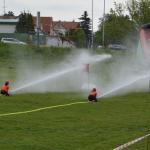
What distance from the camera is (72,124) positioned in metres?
18.9

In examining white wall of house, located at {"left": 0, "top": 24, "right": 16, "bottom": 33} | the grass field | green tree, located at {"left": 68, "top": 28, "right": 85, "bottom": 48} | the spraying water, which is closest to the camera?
the grass field

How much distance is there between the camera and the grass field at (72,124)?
15.1 m

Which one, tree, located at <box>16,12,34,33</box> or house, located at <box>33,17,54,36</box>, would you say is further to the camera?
house, located at <box>33,17,54,36</box>

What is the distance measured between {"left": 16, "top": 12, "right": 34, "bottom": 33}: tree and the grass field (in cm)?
8811

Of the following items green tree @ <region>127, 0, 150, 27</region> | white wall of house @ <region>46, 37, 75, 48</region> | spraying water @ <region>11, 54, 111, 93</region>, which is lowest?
white wall of house @ <region>46, 37, 75, 48</region>

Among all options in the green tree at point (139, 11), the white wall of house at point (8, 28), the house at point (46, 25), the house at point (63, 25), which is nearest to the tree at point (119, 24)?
the green tree at point (139, 11)

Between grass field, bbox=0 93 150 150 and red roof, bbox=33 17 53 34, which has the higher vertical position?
red roof, bbox=33 17 53 34

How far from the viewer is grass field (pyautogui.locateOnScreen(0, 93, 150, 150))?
1510 cm

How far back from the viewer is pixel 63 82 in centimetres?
3819

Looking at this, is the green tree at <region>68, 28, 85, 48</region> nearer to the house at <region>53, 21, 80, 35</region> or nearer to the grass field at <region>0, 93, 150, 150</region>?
the house at <region>53, 21, 80, 35</region>

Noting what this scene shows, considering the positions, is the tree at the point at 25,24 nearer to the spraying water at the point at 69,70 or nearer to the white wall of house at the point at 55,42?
the white wall of house at the point at 55,42

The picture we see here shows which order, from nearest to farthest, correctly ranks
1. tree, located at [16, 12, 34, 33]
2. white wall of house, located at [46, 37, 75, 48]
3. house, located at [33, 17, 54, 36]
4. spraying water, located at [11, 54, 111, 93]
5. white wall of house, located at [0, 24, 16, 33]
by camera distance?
spraying water, located at [11, 54, 111, 93], white wall of house, located at [46, 37, 75, 48], tree, located at [16, 12, 34, 33], white wall of house, located at [0, 24, 16, 33], house, located at [33, 17, 54, 36]

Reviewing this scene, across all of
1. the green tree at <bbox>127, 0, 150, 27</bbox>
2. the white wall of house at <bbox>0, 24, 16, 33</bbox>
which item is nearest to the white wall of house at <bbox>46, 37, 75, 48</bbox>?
the white wall of house at <bbox>0, 24, 16, 33</bbox>

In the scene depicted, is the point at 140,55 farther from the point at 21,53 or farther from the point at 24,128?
the point at 21,53
